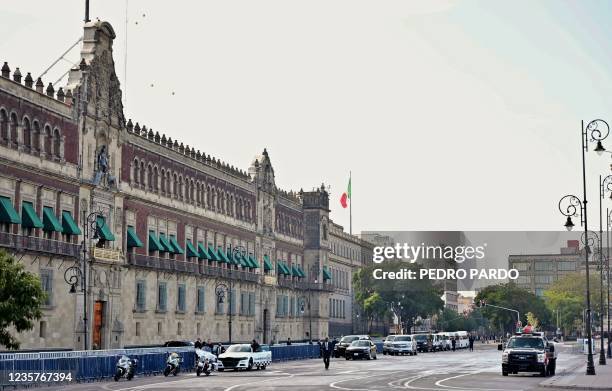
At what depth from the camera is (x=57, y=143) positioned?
62062 millimetres

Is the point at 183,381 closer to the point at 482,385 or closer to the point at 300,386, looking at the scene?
the point at 300,386

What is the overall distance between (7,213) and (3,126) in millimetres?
4941

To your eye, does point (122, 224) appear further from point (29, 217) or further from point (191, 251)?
point (29, 217)

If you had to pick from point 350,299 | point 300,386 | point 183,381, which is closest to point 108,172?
point 183,381

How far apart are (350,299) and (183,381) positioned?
4003 inches

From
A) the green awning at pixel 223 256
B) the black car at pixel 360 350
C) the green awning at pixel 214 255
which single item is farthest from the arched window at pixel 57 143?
the green awning at pixel 223 256

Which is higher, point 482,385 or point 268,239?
point 268,239

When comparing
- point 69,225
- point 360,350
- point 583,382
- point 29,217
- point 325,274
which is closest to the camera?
point 583,382

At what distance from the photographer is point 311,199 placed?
121 meters

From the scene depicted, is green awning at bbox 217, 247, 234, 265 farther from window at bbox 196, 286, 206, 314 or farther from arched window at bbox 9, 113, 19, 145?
arched window at bbox 9, 113, 19, 145

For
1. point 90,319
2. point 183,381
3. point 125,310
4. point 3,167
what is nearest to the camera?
point 183,381

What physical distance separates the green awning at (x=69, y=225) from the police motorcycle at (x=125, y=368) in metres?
16.8

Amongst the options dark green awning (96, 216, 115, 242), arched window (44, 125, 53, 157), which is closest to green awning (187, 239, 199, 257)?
dark green awning (96, 216, 115, 242)

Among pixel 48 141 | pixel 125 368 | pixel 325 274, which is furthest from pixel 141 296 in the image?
pixel 325 274
